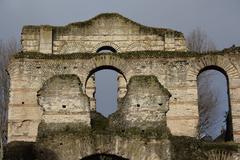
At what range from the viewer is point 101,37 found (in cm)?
2158

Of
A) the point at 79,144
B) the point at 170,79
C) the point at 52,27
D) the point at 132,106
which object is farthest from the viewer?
the point at 52,27

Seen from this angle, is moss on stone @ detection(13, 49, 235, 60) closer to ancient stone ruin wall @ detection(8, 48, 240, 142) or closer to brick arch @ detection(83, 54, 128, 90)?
ancient stone ruin wall @ detection(8, 48, 240, 142)

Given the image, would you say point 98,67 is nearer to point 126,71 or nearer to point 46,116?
point 126,71

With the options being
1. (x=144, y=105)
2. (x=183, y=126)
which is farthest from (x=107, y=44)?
(x=144, y=105)

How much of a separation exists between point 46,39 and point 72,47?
3.71ft

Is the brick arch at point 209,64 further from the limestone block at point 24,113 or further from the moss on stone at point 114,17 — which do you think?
the limestone block at point 24,113

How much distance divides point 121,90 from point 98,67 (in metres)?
3.69

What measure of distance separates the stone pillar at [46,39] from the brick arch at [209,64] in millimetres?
6345

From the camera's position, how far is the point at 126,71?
58.7ft

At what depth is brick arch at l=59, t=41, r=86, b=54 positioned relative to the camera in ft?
69.8

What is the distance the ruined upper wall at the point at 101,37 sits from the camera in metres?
21.1

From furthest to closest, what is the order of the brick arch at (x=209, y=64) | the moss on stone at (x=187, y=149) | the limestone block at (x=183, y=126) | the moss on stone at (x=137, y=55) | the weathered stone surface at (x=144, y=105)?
the moss on stone at (x=137, y=55), the brick arch at (x=209, y=64), the limestone block at (x=183, y=126), the weathered stone surface at (x=144, y=105), the moss on stone at (x=187, y=149)

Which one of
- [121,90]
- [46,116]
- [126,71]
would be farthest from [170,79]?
[46,116]

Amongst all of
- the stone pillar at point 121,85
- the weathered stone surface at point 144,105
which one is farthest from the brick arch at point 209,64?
the weathered stone surface at point 144,105
